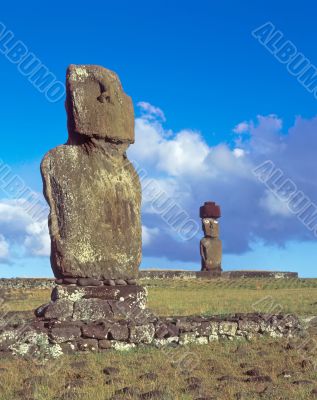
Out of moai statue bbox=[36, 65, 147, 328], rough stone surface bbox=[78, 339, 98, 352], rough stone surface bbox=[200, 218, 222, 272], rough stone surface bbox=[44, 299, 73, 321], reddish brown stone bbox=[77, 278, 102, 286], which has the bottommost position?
rough stone surface bbox=[78, 339, 98, 352]

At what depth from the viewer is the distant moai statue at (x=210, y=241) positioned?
3466 cm

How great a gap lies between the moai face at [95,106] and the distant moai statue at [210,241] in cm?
2391

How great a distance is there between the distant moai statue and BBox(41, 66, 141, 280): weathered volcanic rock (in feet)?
77.3

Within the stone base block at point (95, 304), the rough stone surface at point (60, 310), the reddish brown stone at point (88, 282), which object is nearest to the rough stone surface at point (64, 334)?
the stone base block at point (95, 304)

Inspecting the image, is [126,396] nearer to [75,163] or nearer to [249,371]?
[249,371]

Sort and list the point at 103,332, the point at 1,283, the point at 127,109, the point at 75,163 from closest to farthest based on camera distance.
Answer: the point at 103,332 → the point at 75,163 → the point at 127,109 → the point at 1,283

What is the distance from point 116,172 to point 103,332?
123 inches

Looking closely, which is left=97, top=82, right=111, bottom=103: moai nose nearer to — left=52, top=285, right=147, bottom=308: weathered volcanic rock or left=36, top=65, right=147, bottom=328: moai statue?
left=36, top=65, right=147, bottom=328: moai statue

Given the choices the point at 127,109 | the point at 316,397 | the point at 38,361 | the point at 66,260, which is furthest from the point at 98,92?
the point at 316,397

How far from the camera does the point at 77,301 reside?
10.2m

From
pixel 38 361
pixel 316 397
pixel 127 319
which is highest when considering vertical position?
pixel 127 319

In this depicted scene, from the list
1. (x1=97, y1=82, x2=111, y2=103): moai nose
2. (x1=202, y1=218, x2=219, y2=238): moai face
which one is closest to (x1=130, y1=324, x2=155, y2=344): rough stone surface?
(x1=97, y1=82, x2=111, y2=103): moai nose

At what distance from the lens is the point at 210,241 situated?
114 feet

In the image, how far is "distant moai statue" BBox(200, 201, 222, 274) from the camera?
114 feet
